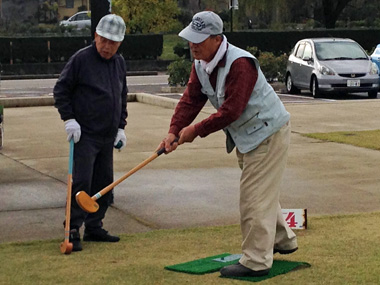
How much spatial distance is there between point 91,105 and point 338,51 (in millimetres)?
17487

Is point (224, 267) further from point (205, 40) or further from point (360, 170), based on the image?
point (360, 170)

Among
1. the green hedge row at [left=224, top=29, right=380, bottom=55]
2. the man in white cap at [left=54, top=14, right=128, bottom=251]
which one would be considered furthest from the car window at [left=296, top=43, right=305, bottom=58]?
the man in white cap at [left=54, top=14, right=128, bottom=251]

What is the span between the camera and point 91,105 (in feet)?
24.6

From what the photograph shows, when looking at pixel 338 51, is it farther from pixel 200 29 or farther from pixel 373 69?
pixel 200 29

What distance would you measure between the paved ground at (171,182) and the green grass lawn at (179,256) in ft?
1.71

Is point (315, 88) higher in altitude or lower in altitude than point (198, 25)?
lower

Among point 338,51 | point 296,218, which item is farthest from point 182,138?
point 338,51

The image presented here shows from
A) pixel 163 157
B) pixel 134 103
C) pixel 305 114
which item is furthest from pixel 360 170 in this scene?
pixel 134 103

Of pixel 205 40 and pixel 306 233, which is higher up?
pixel 205 40

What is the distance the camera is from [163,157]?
1255 cm

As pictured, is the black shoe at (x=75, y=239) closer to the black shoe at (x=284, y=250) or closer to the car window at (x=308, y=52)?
the black shoe at (x=284, y=250)

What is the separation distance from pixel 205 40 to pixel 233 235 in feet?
7.05

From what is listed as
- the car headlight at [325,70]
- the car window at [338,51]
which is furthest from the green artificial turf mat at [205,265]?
the car window at [338,51]

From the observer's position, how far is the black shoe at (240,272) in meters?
6.31
